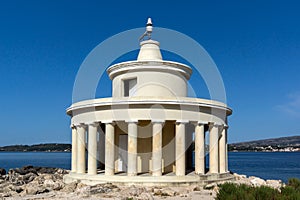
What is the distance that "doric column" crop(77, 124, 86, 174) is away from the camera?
22688 mm

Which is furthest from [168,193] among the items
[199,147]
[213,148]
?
[213,148]

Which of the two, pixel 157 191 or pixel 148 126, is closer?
pixel 157 191

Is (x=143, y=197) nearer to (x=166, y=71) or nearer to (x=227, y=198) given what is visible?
(x=227, y=198)

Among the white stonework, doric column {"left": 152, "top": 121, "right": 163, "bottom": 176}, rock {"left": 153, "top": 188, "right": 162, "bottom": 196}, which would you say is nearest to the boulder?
rock {"left": 153, "top": 188, "right": 162, "bottom": 196}

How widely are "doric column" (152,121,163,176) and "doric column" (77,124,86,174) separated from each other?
5460mm

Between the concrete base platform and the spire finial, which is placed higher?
the spire finial

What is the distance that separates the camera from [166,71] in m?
23.5

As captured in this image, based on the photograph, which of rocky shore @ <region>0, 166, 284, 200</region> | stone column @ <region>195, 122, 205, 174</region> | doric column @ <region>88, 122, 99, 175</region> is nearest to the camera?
rocky shore @ <region>0, 166, 284, 200</region>

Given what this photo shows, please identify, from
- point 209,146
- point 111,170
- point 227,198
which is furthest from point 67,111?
point 227,198

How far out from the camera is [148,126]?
2247cm

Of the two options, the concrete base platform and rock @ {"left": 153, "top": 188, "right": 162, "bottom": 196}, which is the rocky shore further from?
the concrete base platform

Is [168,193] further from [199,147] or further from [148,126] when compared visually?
[148,126]

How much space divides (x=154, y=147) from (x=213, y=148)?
4634 millimetres

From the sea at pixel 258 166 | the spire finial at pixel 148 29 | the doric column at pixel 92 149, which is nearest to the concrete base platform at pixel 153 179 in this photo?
the doric column at pixel 92 149
